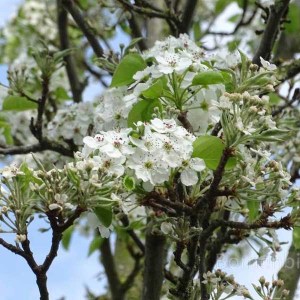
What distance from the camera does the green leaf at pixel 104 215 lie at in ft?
6.18

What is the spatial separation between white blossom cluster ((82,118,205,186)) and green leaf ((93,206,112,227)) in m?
0.12

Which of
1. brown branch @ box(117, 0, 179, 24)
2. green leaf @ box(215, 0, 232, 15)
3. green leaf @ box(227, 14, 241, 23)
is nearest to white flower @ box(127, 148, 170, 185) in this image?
brown branch @ box(117, 0, 179, 24)

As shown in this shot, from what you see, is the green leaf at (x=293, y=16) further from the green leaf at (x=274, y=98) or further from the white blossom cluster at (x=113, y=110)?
the white blossom cluster at (x=113, y=110)

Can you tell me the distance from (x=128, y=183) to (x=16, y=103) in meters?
1.52

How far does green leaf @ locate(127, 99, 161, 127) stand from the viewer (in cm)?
217

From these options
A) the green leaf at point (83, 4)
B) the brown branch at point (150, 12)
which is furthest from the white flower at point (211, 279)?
the green leaf at point (83, 4)

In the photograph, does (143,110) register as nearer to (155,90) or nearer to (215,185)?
(155,90)

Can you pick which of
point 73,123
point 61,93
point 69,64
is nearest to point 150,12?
point 73,123

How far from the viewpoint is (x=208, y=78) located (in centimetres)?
213

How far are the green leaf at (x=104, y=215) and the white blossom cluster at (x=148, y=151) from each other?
4.7 inches

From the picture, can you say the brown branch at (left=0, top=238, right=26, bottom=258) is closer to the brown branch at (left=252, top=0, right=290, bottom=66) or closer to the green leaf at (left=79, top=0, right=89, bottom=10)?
the brown branch at (left=252, top=0, right=290, bottom=66)

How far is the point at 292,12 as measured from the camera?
3855mm

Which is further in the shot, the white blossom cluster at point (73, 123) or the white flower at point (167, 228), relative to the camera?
the white blossom cluster at point (73, 123)

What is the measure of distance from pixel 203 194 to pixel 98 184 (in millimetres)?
474
